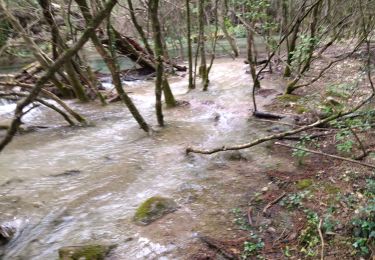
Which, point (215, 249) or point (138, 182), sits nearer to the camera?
point (215, 249)

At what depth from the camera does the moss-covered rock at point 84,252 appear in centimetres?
403

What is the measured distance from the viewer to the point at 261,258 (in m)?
4.02

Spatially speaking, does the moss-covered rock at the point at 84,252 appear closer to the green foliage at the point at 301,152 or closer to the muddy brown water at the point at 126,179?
the muddy brown water at the point at 126,179

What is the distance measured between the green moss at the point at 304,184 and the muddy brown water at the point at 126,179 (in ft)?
1.71

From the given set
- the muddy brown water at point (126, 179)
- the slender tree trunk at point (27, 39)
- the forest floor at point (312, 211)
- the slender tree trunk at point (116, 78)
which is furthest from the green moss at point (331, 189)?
the slender tree trunk at point (27, 39)

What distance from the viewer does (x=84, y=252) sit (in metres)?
4.08

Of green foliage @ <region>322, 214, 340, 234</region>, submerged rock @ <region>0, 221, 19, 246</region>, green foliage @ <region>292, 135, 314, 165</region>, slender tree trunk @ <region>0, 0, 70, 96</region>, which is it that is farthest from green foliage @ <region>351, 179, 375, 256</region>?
slender tree trunk @ <region>0, 0, 70, 96</region>

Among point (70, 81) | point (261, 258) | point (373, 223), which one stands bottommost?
point (261, 258)

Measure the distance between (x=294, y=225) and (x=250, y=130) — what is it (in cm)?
380

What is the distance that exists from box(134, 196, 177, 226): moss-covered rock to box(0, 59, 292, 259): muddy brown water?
0.11 meters

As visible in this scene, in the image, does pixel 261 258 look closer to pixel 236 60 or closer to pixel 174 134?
pixel 174 134

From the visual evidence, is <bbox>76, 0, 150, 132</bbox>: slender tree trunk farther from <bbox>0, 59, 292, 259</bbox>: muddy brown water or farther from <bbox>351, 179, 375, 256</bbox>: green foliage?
<bbox>351, 179, 375, 256</bbox>: green foliage

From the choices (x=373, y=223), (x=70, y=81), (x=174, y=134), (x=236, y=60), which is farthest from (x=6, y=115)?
(x=236, y=60)

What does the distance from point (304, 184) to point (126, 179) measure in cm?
283
